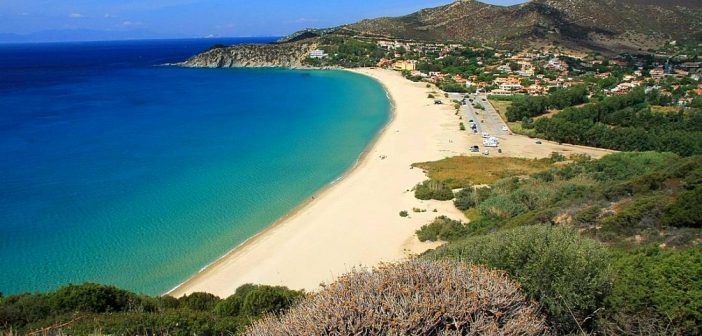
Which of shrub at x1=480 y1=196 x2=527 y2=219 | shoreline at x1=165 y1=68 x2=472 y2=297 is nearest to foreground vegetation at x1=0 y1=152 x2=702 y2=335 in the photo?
shrub at x1=480 y1=196 x2=527 y2=219

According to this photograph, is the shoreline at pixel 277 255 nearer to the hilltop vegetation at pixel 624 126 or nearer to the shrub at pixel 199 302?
the shrub at pixel 199 302

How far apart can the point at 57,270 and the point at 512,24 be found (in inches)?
5420

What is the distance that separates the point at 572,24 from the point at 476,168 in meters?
120

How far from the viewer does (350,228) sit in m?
22.9

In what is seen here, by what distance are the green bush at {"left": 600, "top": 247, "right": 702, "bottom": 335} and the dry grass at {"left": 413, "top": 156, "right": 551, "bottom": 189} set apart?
19962 mm

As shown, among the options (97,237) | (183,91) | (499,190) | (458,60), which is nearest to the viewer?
(97,237)

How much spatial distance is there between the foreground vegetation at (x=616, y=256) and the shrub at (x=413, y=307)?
1199 mm

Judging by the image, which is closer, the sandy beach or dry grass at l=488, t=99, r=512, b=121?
the sandy beach

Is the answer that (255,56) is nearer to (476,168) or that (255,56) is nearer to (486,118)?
(486,118)

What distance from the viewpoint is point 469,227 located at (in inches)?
795

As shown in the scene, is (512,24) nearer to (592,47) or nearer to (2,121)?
(592,47)

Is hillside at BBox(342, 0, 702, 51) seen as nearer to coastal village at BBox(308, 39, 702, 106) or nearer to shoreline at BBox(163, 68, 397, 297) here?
Result: coastal village at BBox(308, 39, 702, 106)

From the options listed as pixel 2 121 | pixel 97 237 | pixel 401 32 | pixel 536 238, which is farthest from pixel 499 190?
pixel 401 32

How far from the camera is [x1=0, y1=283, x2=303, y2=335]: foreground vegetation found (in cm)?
787
